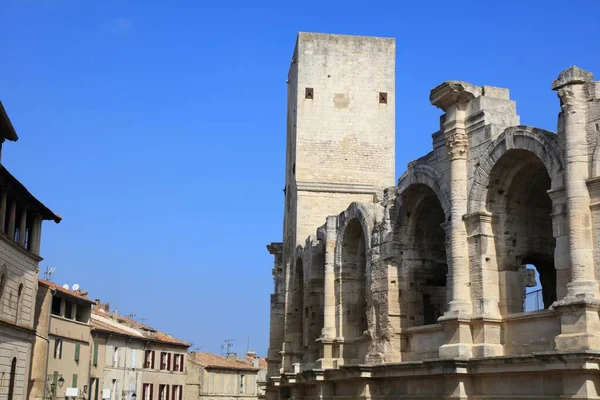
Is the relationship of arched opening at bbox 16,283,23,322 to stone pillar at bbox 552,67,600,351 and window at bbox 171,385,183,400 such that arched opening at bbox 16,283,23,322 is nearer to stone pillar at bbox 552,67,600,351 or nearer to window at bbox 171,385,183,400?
stone pillar at bbox 552,67,600,351

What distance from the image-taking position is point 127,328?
163 feet

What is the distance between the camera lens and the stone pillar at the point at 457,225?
18.9 metres

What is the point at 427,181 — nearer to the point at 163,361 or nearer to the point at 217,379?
the point at 163,361

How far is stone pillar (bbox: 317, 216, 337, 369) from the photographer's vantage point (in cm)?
2630

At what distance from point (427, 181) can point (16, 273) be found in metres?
14.7

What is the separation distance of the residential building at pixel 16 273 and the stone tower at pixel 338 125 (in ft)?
30.7

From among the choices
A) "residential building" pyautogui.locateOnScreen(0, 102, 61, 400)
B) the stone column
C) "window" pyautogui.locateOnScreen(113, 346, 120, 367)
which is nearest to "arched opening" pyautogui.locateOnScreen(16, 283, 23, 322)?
"residential building" pyautogui.locateOnScreen(0, 102, 61, 400)

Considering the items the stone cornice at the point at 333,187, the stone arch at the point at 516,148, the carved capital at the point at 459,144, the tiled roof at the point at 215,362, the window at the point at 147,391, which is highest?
the stone cornice at the point at 333,187

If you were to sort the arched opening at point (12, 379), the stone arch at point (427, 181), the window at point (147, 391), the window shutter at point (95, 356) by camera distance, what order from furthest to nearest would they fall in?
the window at point (147, 391) → the window shutter at point (95, 356) → the arched opening at point (12, 379) → the stone arch at point (427, 181)

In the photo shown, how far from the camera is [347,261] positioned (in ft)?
87.3

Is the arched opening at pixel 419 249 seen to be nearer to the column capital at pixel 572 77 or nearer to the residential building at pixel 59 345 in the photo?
the column capital at pixel 572 77

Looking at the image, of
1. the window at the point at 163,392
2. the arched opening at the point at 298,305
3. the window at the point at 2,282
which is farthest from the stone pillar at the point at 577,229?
the window at the point at 163,392

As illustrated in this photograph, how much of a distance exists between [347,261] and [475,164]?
7982mm

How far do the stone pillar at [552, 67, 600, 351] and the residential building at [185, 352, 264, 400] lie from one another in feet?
145
